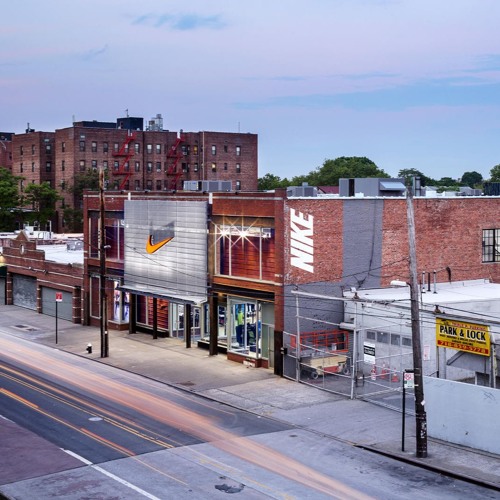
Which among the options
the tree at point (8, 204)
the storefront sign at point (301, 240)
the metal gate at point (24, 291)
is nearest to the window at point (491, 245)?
the storefront sign at point (301, 240)

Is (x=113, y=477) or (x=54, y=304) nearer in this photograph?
(x=113, y=477)

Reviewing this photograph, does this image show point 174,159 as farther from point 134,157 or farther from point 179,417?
point 179,417

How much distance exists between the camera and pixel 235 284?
45.2 m

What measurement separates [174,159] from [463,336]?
102618 mm

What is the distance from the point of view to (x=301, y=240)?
42250 mm

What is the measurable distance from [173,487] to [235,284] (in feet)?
66.9

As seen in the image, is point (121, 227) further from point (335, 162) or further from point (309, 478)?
point (335, 162)

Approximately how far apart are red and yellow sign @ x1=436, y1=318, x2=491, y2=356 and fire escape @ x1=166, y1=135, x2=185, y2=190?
322 feet

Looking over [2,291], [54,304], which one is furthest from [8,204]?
[54,304]

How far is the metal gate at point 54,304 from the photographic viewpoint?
6181 centimetres

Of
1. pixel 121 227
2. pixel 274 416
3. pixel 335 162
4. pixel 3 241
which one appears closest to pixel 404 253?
pixel 274 416

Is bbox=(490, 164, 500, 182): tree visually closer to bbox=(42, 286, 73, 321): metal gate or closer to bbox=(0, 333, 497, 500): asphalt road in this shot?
bbox=(42, 286, 73, 321): metal gate

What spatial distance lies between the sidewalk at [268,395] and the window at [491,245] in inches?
632

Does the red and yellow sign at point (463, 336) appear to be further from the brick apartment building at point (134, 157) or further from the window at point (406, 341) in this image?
the brick apartment building at point (134, 157)
